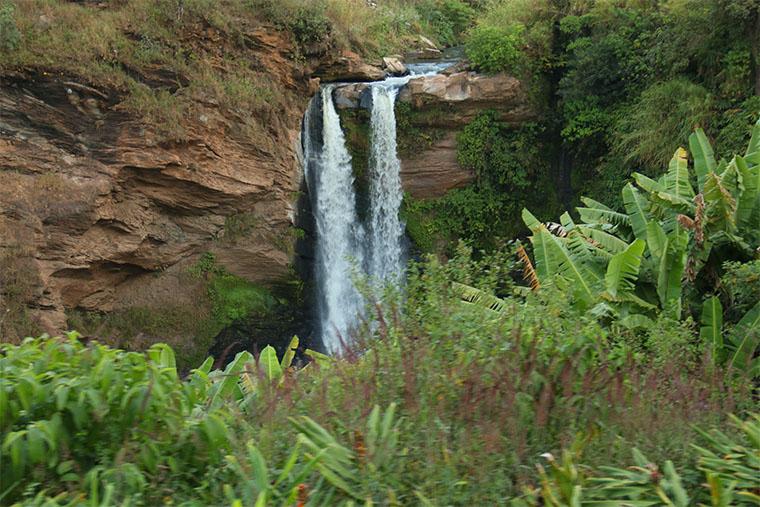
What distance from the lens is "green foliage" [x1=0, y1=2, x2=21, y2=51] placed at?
12.1 metres

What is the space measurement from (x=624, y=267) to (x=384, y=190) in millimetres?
9432

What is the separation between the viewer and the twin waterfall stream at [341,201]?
15859 millimetres

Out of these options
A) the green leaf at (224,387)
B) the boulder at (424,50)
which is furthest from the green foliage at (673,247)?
the boulder at (424,50)

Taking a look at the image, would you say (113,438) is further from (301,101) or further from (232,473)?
(301,101)

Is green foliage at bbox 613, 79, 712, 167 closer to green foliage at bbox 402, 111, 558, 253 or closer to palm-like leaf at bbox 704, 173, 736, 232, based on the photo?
green foliage at bbox 402, 111, 558, 253

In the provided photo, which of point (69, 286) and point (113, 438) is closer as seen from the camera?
point (113, 438)

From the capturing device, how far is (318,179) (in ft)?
→ 52.1

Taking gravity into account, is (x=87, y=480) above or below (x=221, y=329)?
above

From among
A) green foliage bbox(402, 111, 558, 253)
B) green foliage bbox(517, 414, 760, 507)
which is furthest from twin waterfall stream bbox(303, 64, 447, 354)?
green foliage bbox(517, 414, 760, 507)

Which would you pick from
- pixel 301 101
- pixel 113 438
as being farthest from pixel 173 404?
pixel 301 101

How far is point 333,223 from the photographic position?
52.3 feet

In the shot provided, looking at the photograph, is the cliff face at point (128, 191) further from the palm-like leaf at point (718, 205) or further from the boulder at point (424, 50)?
the palm-like leaf at point (718, 205)

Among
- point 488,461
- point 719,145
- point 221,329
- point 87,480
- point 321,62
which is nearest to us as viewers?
point 87,480

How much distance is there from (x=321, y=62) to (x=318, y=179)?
279cm
